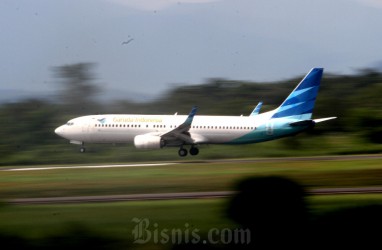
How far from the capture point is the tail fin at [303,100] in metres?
50.8

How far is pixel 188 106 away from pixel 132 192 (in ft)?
142

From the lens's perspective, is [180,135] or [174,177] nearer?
[174,177]

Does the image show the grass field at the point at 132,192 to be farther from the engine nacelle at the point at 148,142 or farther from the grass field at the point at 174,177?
the engine nacelle at the point at 148,142

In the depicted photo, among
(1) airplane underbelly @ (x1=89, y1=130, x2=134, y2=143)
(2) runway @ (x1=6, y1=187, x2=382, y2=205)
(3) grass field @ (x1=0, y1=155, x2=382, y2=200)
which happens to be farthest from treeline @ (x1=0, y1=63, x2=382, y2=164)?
(2) runway @ (x1=6, y1=187, x2=382, y2=205)

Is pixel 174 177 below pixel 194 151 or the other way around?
below

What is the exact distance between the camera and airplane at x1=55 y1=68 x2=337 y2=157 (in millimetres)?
50219

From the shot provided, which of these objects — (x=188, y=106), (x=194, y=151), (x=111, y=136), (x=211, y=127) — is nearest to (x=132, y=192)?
(x=211, y=127)

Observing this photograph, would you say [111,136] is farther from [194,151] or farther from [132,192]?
[132,192]

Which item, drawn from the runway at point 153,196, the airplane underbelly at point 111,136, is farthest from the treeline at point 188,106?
the runway at point 153,196

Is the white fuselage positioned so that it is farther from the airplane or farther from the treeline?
the treeline

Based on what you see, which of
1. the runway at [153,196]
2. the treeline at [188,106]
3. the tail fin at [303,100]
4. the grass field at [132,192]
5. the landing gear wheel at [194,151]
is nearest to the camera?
the grass field at [132,192]

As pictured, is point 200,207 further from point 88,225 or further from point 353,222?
point 353,222

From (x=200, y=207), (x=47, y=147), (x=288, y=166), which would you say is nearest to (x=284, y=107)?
(x=288, y=166)

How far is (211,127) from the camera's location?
1996 inches
